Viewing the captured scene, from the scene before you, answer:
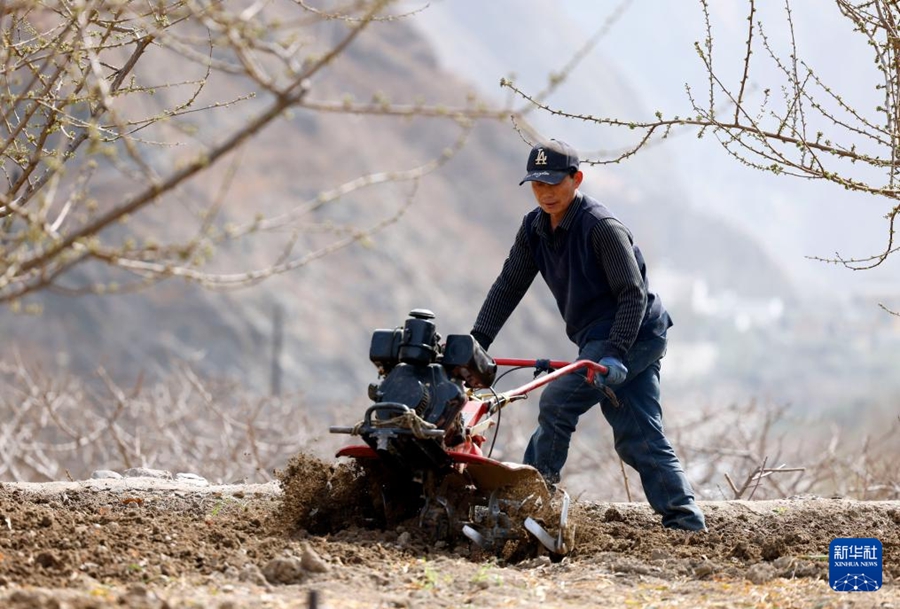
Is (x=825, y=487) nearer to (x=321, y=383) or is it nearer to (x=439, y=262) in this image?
(x=321, y=383)

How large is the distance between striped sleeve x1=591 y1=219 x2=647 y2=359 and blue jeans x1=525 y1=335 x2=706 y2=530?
0.72ft

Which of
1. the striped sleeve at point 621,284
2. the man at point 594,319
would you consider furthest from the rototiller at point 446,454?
the man at point 594,319

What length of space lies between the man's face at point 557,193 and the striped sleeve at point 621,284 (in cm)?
22

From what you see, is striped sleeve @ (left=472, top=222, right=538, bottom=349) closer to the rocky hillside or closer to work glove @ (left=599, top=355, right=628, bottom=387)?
work glove @ (left=599, top=355, right=628, bottom=387)

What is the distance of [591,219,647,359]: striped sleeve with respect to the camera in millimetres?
6352

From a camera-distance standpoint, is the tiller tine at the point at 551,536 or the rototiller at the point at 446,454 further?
the tiller tine at the point at 551,536

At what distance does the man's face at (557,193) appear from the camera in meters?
6.43

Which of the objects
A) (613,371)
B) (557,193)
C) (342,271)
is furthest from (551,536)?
(342,271)

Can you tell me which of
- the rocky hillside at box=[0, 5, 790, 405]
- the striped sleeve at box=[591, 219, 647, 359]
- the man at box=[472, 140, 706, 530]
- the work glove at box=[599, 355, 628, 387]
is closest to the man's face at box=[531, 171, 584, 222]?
the man at box=[472, 140, 706, 530]

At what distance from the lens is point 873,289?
111375mm

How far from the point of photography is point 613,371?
6.20 meters

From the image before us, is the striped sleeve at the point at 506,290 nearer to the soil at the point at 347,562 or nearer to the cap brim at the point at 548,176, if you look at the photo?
the cap brim at the point at 548,176

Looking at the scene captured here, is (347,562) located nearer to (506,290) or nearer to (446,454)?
(446,454)

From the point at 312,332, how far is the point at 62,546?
136ft
